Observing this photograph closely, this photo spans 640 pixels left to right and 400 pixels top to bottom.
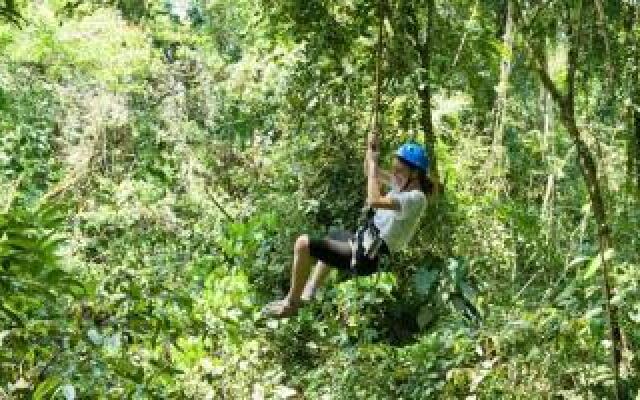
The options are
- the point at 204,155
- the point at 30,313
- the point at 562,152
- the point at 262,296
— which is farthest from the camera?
the point at 204,155

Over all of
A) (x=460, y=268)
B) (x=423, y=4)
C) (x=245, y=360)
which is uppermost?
(x=423, y=4)

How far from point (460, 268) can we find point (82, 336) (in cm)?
394

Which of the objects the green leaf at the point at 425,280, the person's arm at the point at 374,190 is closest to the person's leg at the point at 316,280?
the person's arm at the point at 374,190

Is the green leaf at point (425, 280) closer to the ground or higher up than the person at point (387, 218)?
closer to the ground

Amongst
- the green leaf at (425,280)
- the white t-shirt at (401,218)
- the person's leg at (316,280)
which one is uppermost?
the white t-shirt at (401,218)

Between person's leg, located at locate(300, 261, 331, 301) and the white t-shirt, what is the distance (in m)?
0.44

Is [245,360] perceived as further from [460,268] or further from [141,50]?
[141,50]

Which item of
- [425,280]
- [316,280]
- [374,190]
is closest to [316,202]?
[425,280]

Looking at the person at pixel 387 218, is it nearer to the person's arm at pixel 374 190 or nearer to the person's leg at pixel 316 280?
the person's arm at pixel 374 190

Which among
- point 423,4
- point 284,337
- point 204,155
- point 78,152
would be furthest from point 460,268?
point 78,152

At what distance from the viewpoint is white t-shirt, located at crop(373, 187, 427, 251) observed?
13.0ft

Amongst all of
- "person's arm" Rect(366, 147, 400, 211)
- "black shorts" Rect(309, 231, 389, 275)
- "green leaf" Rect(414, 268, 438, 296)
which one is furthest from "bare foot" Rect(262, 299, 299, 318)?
"green leaf" Rect(414, 268, 438, 296)

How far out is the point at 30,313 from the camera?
77.5 inches

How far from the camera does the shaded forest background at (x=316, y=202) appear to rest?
223cm
